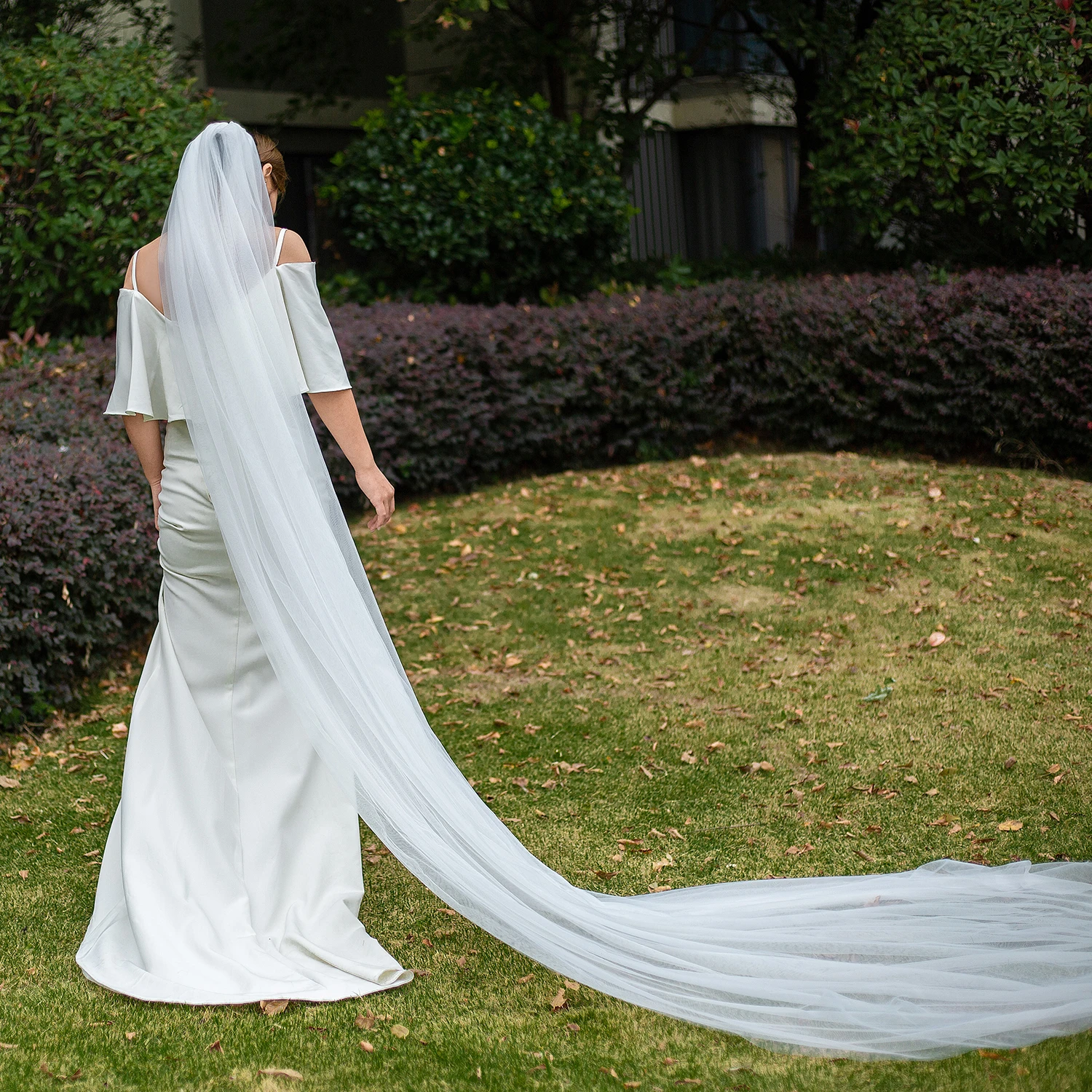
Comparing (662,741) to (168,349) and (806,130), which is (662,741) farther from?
(806,130)

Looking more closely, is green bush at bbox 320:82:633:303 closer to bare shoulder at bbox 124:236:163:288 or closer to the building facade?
the building facade

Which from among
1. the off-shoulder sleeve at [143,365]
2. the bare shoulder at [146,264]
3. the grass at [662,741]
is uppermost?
the bare shoulder at [146,264]

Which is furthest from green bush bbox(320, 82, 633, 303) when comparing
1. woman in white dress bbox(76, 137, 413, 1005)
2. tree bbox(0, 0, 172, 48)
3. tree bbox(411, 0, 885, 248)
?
woman in white dress bbox(76, 137, 413, 1005)

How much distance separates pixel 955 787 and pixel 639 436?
5.40m

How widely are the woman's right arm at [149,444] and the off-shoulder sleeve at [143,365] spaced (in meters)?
0.11

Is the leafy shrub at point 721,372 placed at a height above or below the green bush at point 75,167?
below

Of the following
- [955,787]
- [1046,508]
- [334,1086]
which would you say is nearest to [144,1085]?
[334,1086]

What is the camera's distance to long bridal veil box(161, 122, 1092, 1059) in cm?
311

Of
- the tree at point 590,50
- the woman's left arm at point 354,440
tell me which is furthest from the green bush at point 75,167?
the woman's left arm at point 354,440

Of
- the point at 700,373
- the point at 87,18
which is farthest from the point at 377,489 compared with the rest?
the point at 87,18

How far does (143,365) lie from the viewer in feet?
11.1

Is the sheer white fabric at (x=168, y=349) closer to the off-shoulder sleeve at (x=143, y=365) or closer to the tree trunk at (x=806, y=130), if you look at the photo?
the off-shoulder sleeve at (x=143, y=365)

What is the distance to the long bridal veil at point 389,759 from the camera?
311cm

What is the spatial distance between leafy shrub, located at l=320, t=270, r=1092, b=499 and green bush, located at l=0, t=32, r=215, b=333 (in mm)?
1550
